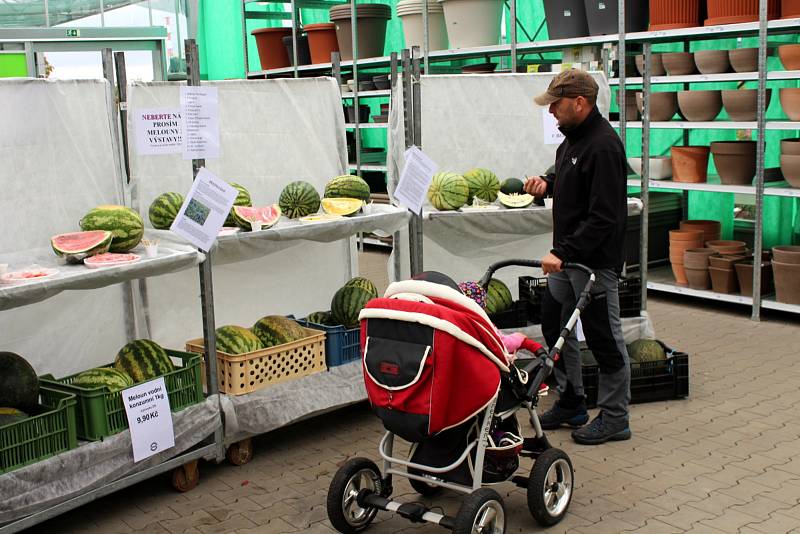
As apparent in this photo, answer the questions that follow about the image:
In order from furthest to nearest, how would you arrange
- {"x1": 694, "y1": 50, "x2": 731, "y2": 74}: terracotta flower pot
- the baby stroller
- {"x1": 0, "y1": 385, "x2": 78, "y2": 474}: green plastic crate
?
{"x1": 694, "y1": 50, "x2": 731, "y2": 74}: terracotta flower pot → {"x1": 0, "y1": 385, "x2": 78, "y2": 474}: green plastic crate → the baby stroller

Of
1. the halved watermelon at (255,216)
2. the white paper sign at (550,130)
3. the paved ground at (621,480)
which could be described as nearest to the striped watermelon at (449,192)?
the white paper sign at (550,130)

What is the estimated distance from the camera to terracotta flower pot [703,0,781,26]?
7.64m

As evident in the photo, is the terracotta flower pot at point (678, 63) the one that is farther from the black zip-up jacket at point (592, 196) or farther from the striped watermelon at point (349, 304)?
the striped watermelon at point (349, 304)

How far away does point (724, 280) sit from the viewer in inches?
318

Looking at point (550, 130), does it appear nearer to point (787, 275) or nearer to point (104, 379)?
point (787, 275)

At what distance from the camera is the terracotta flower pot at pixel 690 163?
8320mm

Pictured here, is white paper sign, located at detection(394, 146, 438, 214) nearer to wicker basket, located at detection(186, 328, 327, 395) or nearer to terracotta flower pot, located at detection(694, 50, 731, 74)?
wicker basket, located at detection(186, 328, 327, 395)

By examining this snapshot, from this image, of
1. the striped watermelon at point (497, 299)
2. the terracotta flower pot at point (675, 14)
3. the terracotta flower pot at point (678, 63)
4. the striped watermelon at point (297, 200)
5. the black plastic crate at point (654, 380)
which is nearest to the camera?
the striped watermelon at point (297, 200)

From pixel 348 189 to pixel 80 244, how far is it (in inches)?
71.7

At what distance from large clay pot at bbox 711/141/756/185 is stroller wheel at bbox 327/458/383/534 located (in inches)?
209

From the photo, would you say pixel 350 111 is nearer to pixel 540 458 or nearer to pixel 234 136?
pixel 234 136

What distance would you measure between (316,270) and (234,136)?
118 cm

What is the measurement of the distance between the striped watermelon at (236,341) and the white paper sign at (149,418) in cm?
59

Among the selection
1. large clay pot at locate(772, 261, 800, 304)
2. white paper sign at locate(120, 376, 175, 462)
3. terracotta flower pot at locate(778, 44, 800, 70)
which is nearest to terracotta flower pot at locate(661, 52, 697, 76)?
terracotta flower pot at locate(778, 44, 800, 70)
